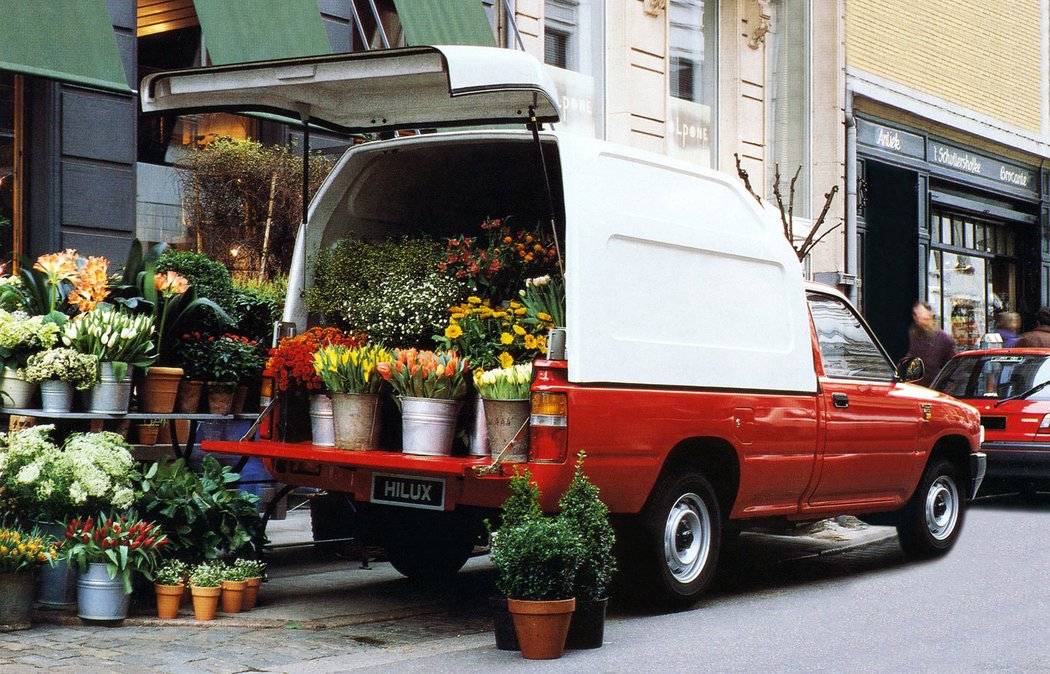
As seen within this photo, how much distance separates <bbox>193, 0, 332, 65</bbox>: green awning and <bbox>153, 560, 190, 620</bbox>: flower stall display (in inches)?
242

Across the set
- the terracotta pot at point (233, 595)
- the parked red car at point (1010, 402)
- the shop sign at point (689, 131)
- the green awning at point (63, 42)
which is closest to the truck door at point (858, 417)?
the terracotta pot at point (233, 595)

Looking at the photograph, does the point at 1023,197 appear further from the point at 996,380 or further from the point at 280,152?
the point at 280,152

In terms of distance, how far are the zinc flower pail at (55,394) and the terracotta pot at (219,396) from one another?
1.05 metres

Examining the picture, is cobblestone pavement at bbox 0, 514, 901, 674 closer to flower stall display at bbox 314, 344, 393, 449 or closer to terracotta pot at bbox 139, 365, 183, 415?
flower stall display at bbox 314, 344, 393, 449

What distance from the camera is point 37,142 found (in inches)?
461

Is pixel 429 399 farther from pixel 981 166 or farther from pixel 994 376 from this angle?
pixel 981 166

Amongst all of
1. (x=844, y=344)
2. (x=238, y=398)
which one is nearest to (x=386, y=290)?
(x=238, y=398)

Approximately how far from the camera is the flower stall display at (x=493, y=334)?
24.0ft

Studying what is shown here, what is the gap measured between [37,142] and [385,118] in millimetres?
4558

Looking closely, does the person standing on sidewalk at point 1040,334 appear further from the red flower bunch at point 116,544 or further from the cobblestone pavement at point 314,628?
the red flower bunch at point 116,544

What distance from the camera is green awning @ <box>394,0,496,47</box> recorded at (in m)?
14.2

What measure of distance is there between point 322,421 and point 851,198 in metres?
15.6

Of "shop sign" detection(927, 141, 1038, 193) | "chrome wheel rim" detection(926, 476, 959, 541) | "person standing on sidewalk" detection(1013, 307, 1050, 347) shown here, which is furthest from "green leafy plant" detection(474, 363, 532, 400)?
"shop sign" detection(927, 141, 1038, 193)

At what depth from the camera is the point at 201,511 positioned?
7473mm
